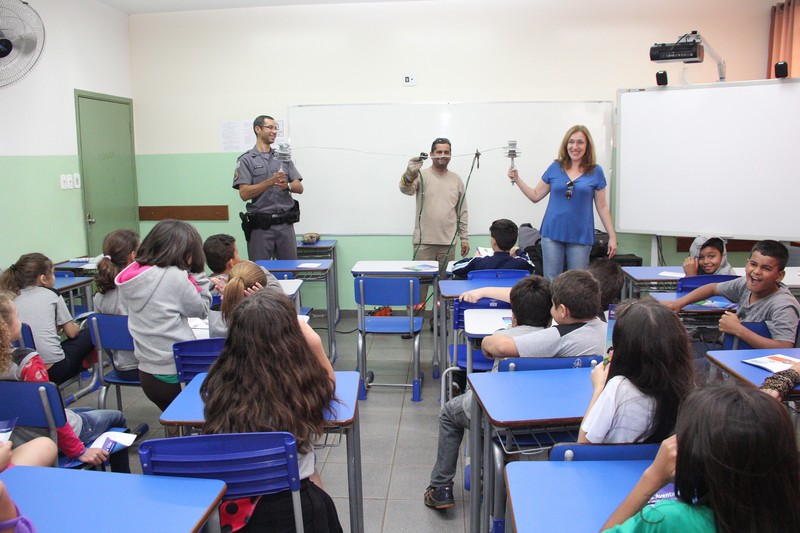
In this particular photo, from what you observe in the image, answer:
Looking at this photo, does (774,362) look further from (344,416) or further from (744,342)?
(344,416)

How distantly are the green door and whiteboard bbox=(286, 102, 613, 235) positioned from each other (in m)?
1.58

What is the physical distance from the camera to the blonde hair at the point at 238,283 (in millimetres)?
2508

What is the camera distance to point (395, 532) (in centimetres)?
252

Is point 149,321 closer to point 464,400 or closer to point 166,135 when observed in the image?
point 464,400

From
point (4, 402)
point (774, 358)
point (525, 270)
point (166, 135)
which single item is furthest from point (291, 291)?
point (166, 135)

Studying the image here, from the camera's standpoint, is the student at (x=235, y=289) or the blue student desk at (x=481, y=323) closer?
the student at (x=235, y=289)

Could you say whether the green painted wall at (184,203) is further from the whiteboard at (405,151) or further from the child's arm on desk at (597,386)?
the child's arm on desk at (597,386)

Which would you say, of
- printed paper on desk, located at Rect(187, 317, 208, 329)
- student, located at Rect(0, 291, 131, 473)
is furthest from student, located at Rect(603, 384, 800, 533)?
printed paper on desk, located at Rect(187, 317, 208, 329)

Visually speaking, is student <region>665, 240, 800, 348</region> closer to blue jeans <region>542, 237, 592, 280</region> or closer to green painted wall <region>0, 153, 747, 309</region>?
blue jeans <region>542, 237, 592, 280</region>

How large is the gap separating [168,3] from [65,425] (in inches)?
184

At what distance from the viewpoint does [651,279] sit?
416 cm

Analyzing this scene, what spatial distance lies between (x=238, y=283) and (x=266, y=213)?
2741mm

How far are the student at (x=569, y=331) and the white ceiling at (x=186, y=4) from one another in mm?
4276

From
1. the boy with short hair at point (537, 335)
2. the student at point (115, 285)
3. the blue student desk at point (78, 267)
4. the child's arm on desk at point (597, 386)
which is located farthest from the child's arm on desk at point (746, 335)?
the blue student desk at point (78, 267)
